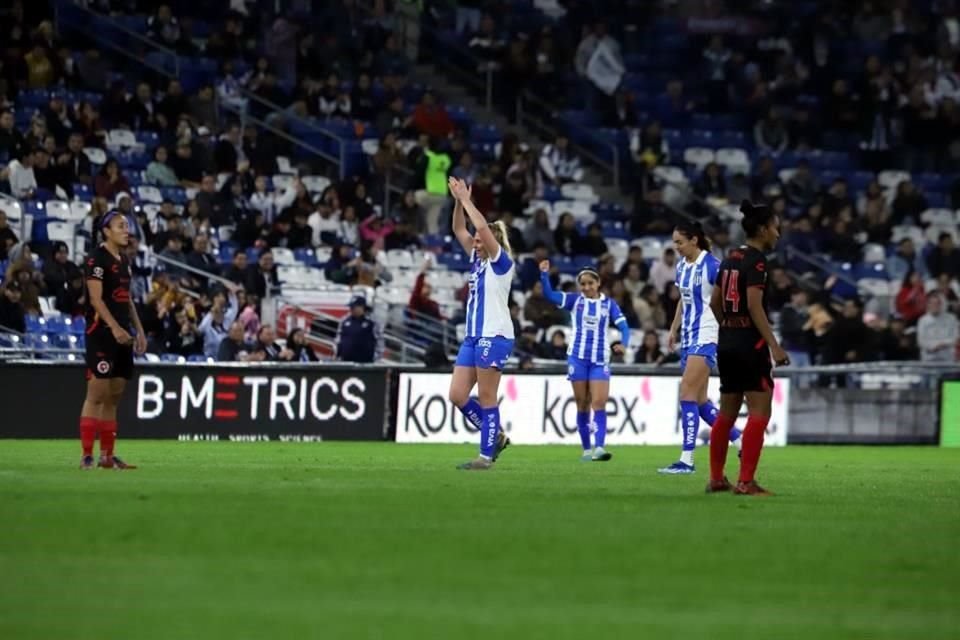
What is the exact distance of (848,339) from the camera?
31.4 metres

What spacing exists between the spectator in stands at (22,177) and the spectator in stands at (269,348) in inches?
159

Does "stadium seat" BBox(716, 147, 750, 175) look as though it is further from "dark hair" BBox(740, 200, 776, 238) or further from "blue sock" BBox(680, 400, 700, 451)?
"dark hair" BBox(740, 200, 776, 238)

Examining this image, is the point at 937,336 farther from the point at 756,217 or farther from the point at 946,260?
the point at 756,217

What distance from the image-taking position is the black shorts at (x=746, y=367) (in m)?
14.2

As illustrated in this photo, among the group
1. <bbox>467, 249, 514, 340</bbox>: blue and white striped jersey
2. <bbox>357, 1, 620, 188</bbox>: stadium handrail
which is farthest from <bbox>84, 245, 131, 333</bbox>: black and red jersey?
<bbox>357, 1, 620, 188</bbox>: stadium handrail

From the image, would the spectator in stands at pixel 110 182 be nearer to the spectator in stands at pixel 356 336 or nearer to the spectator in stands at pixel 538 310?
the spectator in stands at pixel 356 336

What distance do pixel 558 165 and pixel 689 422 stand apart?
17553 millimetres

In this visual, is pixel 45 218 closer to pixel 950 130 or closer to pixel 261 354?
pixel 261 354

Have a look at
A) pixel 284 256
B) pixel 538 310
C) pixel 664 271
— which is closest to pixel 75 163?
pixel 284 256

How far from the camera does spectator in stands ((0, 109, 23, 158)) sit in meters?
28.1

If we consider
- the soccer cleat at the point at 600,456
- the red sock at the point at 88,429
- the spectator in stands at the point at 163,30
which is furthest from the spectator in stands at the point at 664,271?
the red sock at the point at 88,429

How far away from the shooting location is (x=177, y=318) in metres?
26.9

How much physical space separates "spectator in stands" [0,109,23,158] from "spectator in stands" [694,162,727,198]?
13.2 m

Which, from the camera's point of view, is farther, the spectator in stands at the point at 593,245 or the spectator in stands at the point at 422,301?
the spectator in stands at the point at 593,245
